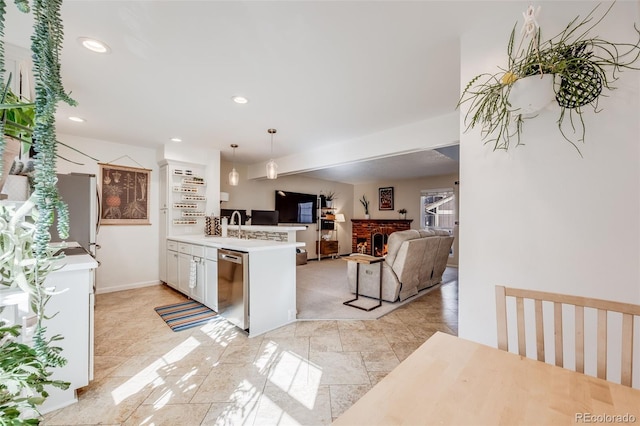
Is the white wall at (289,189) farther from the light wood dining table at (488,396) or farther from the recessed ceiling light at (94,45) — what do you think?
the light wood dining table at (488,396)

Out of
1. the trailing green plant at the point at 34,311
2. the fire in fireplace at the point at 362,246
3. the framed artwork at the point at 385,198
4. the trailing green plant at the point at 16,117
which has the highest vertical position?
the framed artwork at the point at 385,198

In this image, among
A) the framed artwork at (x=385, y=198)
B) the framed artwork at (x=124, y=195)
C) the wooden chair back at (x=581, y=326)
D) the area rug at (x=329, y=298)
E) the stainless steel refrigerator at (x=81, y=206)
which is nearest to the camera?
the wooden chair back at (x=581, y=326)

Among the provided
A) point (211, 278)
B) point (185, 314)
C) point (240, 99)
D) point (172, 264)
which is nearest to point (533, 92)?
point (240, 99)

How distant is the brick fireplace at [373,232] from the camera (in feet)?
25.2

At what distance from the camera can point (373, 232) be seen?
26.8 ft

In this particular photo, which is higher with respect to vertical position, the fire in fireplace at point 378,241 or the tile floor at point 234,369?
the fire in fireplace at point 378,241

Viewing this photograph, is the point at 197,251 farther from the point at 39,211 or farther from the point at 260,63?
the point at 39,211

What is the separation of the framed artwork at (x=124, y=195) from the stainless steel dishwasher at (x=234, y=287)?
96.2 inches

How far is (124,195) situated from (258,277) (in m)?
3.19

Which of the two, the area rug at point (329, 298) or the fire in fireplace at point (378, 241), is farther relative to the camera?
the fire in fireplace at point (378, 241)

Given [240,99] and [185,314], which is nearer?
[240,99]

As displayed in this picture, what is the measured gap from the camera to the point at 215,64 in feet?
6.92

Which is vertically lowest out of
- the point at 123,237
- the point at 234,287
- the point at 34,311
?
the point at 234,287

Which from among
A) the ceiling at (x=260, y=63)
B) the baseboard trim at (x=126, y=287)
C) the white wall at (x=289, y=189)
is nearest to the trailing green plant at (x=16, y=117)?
the ceiling at (x=260, y=63)
